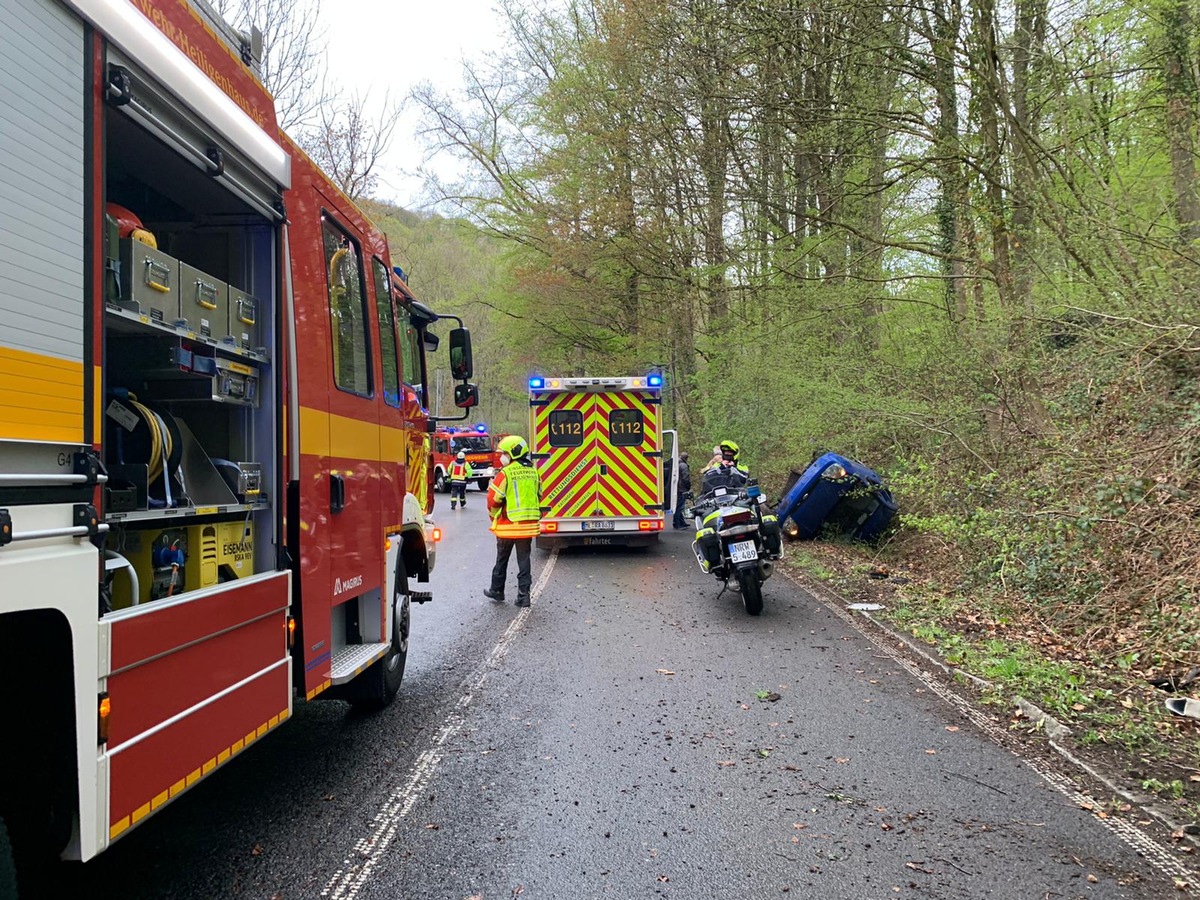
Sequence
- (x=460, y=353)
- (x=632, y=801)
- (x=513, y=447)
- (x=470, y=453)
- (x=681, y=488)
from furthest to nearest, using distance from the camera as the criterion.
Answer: (x=470, y=453), (x=681, y=488), (x=513, y=447), (x=460, y=353), (x=632, y=801)

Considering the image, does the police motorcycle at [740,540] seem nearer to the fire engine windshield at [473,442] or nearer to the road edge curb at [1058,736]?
the road edge curb at [1058,736]

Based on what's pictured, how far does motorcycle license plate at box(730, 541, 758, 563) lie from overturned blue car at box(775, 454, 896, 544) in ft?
11.1

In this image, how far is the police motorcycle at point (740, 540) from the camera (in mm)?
8195

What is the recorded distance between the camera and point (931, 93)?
10039 millimetres

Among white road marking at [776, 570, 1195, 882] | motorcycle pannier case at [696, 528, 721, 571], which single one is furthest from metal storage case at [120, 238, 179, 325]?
motorcycle pannier case at [696, 528, 721, 571]

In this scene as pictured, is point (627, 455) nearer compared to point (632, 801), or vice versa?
point (632, 801)

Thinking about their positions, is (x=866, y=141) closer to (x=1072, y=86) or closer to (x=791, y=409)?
(x=1072, y=86)

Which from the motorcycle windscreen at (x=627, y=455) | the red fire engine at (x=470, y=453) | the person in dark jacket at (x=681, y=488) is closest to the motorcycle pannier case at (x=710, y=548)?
the motorcycle windscreen at (x=627, y=455)

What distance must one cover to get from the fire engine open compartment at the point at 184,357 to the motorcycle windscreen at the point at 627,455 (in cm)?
967

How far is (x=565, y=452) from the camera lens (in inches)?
526

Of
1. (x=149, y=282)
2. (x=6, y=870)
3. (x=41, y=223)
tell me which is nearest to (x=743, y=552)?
(x=149, y=282)

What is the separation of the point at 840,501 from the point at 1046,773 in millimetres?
7293

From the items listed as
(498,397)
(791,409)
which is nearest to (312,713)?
(791,409)

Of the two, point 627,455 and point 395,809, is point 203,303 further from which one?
point 627,455
